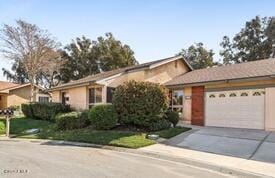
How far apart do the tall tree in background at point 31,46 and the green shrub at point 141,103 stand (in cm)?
2439

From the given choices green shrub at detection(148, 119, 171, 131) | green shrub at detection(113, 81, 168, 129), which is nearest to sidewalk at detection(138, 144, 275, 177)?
green shrub at detection(148, 119, 171, 131)

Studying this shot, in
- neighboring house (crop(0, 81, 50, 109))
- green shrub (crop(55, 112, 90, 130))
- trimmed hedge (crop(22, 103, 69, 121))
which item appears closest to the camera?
green shrub (crop(55, 112, 90, 130))

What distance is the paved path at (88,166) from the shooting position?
9016 millimetres

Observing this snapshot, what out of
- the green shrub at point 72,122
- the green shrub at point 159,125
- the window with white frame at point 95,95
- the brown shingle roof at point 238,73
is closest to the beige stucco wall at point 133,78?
the window with white frame at point 95,95

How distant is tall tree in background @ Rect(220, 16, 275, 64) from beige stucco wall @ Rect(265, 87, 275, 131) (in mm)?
24593

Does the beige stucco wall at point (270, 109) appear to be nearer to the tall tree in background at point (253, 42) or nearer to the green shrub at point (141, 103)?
the green shrub at point (141, 103)

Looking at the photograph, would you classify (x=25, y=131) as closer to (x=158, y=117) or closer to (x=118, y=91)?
(x=118, y=91)

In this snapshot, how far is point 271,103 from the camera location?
17.8 metres

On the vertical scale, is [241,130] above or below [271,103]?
below

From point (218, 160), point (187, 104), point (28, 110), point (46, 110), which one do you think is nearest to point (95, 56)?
point (28, 110)

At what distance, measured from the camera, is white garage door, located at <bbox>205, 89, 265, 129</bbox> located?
18406 millimetres

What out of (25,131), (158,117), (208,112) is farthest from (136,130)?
(25,131)

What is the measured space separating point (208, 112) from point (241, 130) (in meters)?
3.25

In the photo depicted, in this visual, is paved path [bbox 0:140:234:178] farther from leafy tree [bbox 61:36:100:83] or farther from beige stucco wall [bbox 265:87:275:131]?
leafy tree [bbox 61:36:100:83]
